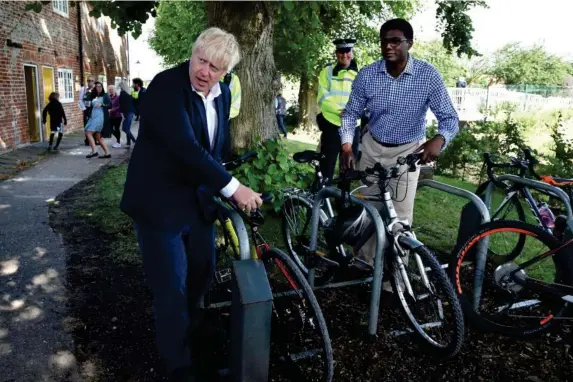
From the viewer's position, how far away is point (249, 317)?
2.35 m

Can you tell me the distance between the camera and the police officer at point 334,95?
6402 mm

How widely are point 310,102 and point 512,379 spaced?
24420 mm

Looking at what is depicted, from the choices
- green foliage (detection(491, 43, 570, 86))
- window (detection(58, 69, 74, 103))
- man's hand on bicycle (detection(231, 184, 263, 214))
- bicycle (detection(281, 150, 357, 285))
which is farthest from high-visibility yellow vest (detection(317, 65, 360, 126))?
green foliage (detection(491, 43, 570, 86))

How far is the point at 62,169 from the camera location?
9969 mm

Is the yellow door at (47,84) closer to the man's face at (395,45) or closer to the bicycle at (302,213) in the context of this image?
the bicycle at (302,213)

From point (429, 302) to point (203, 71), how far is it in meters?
Answer: 2.15

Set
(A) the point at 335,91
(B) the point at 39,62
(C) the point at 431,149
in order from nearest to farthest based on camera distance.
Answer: (C) the point at 431,149, (A) the point at 335,91, (B) the point at 39,62

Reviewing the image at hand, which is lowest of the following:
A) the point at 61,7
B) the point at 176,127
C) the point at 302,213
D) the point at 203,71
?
the point at 302,213

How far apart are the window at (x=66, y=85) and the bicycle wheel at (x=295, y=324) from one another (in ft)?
51.4

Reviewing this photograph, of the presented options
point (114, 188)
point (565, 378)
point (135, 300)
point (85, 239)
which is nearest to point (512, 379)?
point (565, 378)

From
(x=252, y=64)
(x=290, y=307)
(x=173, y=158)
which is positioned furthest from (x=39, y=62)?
(x=290, y=307)

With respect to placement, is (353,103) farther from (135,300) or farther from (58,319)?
(58,319)

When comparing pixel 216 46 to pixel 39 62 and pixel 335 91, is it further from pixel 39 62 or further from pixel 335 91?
pixel 39 62

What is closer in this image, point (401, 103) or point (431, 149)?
point (431, 149)
